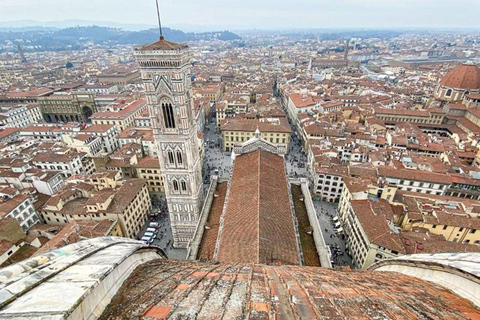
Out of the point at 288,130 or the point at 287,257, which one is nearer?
the point at 287,257

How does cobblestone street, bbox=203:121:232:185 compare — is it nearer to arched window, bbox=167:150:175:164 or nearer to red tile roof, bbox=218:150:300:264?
arched window, bbox=167:150:175:164

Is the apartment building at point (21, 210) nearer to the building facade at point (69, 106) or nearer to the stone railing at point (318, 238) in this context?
the stone railing at point (318, 238)

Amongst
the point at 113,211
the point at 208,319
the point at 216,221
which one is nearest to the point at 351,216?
the point at 216,221

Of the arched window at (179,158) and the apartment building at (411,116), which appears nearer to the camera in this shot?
the arched window at (179,158)

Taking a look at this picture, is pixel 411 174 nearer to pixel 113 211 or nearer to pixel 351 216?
pixel 351 216

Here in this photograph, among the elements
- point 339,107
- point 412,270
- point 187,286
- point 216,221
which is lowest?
point 339,107

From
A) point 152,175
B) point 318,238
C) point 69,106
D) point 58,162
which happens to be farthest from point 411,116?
point 69,106

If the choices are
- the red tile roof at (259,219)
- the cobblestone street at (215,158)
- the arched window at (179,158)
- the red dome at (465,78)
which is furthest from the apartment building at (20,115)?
the red dome at (465,78)

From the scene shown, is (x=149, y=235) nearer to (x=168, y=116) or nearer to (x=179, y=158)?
(x=179, y=158)
